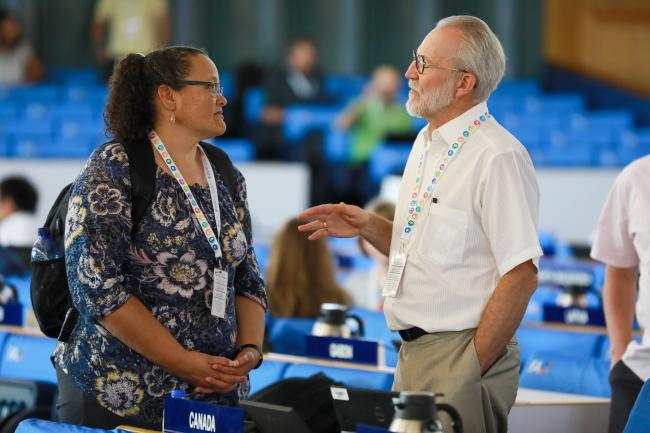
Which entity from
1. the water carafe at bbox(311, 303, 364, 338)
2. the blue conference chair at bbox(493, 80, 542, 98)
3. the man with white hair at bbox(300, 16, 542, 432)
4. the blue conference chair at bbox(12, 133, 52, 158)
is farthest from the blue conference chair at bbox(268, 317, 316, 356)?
the blue conference chair at bbox(493, 80, 542, 98)

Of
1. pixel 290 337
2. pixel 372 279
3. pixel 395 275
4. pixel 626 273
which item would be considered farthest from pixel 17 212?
pixel 395 275

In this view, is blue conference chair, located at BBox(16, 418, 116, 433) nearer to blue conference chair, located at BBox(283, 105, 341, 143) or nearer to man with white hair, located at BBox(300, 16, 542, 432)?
man with white hair, located at BBox(300, 16, 542, 432)

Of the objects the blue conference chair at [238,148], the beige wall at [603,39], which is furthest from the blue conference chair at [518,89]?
the blue conference chair at [238,148]

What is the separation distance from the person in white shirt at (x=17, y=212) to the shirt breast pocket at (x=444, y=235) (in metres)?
4.87

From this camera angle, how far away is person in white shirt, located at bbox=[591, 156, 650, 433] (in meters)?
3.12

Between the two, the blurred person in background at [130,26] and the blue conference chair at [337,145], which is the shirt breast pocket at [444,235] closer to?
the blue conference chair at [337,145]

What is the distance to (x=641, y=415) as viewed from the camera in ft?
9.15

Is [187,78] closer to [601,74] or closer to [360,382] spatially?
[360,382]

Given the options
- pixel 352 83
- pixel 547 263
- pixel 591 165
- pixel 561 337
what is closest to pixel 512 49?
pixel 352 83

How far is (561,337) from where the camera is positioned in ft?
14.9

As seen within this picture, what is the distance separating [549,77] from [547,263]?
23.9 ft

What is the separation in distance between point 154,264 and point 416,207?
639mm

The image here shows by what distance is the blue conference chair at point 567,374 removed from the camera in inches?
149

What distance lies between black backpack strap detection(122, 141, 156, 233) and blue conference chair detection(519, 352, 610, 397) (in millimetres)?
1690
